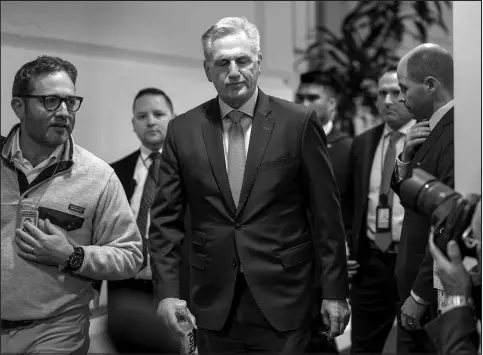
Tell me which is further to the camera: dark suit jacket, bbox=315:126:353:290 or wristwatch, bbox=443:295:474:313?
dark suit jacket, bbox=315:126:353:290

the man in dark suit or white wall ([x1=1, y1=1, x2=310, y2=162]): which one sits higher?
white wall ([x1=1, y1=1, x2=310, y2=162])

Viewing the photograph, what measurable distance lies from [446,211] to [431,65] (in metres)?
0.79

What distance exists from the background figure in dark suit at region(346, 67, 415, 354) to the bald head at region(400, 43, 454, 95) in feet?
4.48

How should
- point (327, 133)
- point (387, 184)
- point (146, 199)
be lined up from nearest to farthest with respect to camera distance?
point (146, 199), point (387, 184), point (327, 133)

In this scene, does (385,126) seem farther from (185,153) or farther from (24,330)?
(24,330)

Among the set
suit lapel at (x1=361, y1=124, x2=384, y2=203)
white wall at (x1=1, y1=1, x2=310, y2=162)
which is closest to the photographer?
white wall at (x1=1, y1=1, x2=310, y2=162)

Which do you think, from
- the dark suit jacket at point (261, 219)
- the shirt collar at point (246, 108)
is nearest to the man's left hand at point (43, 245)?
the dark suit jacket at point (261, 219)

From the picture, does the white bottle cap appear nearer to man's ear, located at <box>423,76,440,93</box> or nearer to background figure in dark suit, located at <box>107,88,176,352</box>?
background figure in dark suit, located at <box>107,88,176,352</box>

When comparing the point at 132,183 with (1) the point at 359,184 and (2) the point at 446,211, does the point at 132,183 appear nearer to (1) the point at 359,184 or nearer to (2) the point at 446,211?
(1) the point at 359,184

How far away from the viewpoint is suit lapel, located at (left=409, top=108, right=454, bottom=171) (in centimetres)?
252

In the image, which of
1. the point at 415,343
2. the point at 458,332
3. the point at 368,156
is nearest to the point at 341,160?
the point at 368,156

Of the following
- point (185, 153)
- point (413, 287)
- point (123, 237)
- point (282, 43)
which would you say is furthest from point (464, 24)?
point (282, 43)

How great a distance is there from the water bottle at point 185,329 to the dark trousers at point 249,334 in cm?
11

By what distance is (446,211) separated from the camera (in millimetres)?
2000
